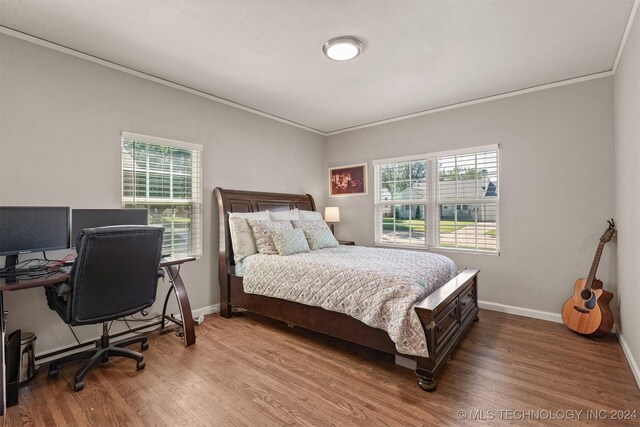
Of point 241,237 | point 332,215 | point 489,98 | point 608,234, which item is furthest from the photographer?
point 332,215

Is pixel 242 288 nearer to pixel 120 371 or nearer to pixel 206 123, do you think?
pixel 120 371

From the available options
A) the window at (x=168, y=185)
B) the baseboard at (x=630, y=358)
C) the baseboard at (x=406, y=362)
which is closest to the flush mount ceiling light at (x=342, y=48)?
the window at (x=168, y=185)

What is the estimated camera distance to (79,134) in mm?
2613

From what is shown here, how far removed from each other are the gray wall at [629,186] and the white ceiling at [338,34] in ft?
0.86

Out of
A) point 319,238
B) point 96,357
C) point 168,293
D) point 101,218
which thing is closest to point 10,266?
point 101,218

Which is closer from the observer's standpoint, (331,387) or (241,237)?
(331,387)

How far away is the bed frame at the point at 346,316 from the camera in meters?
2.05

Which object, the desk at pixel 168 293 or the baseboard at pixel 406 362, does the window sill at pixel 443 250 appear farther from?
the desk at pixel 168 293

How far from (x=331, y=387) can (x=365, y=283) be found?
2.48ft

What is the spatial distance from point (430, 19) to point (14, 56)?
3.15m

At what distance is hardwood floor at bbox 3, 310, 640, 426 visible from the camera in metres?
1.76

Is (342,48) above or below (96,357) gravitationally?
above

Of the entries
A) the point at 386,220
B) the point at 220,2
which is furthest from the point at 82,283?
the point at 386,220

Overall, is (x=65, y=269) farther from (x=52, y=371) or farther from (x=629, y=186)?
(x=629, y=186)
